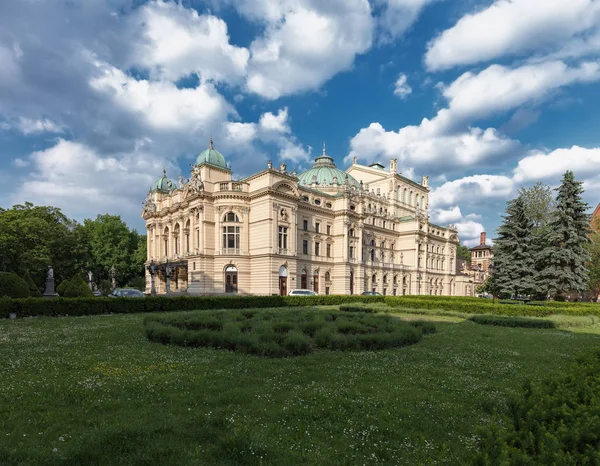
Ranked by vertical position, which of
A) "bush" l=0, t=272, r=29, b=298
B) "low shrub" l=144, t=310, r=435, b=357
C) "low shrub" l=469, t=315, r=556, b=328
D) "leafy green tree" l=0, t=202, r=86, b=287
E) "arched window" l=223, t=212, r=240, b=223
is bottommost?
"low shrub" l=469, t=315, r=556, b=328

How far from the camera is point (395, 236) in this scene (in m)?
73.2

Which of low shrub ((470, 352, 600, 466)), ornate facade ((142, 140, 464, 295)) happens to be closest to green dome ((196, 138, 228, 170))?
ornate facade ((142, 140, 464, 295))

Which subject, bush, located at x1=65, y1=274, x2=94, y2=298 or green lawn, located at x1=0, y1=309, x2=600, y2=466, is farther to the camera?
bush, located at x1=65, y1=274, x2=94, y2=298

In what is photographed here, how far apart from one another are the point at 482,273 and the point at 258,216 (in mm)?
85451

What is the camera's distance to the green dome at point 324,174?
66750mm

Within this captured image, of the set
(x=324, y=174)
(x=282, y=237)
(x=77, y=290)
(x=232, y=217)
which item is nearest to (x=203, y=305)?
(x=77, y=290)

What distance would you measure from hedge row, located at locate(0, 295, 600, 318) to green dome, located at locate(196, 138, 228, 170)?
25.6 meters

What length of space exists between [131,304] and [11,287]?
7.81 metres

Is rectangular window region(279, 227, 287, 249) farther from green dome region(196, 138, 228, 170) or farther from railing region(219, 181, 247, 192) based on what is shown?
green dome region(196, 138, 228, 170)

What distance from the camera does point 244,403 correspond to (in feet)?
25.2

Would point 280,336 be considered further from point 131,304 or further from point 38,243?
point 38,243

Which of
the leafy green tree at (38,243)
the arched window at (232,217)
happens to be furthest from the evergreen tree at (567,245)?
the leafy green tree at (38,243)

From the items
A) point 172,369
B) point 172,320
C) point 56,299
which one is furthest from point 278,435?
point 56,299

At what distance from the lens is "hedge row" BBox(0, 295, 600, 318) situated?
23.7 metres
